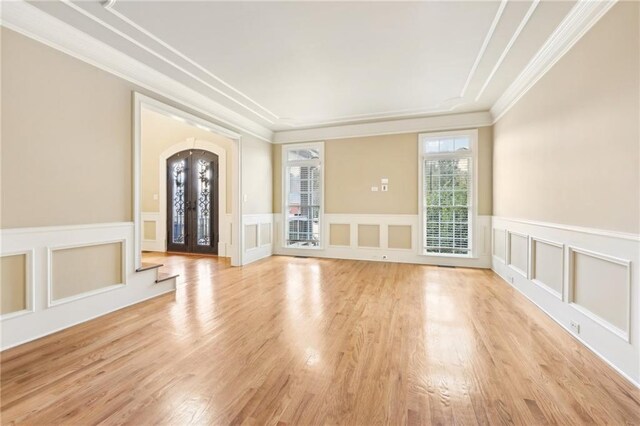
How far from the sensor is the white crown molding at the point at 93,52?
2.36 m

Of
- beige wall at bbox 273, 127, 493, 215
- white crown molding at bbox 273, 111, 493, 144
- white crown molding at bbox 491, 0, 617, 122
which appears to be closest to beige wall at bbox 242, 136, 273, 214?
white crown molding at bbox 273, 111, 493, 144

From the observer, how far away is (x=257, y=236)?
611 cm

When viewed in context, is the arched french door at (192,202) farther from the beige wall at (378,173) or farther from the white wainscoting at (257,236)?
the beige wall at (378,173)

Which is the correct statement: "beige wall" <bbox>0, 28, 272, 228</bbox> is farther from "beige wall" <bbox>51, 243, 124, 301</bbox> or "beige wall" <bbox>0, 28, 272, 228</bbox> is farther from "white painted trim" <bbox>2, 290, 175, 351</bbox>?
"white painted trim" <bbox>2, 290, 175, 351</bbox>

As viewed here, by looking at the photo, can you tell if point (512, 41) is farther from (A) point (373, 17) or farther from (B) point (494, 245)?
(B) point (494, 245)

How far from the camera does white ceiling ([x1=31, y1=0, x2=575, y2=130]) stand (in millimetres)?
2473

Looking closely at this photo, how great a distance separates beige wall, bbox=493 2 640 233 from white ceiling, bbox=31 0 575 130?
1.47 ft

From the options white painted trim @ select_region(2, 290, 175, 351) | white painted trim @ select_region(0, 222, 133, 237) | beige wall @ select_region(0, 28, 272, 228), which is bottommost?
white painted trim @ select_region(2, 290, 175, 351)

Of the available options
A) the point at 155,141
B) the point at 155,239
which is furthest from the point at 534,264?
the point at 155,141

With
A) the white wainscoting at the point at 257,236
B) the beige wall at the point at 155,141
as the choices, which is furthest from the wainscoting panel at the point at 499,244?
the beige wall at the point at 155,141

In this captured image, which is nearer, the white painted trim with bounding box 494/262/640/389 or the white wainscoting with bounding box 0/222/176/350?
the white painted trim with bounding box 494/262/640/389

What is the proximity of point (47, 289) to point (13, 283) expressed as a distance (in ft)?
0.79

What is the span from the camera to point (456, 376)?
6.29 ft

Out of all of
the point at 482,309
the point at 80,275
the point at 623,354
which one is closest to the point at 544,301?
the point at 482,309
